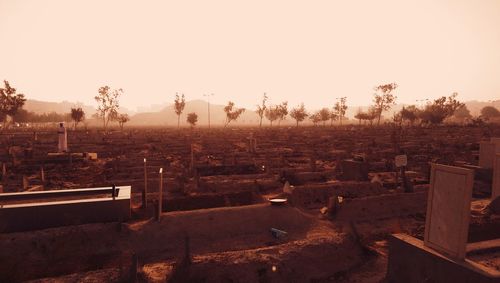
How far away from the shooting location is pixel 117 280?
19.3 ft

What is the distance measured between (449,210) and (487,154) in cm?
1165

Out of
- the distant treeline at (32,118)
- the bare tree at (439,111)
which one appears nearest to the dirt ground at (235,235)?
the bare tree at (439,111)

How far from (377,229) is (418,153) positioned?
1816cm

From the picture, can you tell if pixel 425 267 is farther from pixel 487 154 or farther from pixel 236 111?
pixel 236 111

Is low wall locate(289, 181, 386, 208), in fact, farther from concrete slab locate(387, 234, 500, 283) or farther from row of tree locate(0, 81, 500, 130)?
row of tree locate(0, 81, 500, 130)

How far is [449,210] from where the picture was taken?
548 cm

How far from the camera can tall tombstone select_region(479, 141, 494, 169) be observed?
14556 mm

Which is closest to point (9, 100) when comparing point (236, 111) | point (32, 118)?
point (236, 111)

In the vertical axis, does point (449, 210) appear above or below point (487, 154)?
below

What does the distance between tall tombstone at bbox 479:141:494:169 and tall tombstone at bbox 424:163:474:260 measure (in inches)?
435

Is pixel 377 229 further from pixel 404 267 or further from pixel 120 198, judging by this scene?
pixel 120 198

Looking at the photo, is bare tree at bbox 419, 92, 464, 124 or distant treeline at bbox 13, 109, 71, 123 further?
distant treeline at bbox 13, 109, 71, 123

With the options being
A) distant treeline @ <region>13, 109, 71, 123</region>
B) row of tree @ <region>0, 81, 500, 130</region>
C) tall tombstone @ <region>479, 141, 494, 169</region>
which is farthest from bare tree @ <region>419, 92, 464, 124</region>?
distant treeline @ <region>13, 109, 71, 123</region>

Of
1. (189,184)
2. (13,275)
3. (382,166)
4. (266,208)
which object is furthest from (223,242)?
(382,166)
